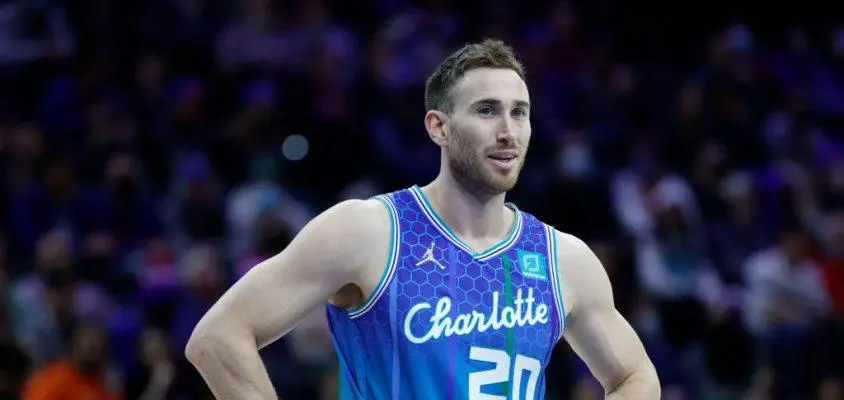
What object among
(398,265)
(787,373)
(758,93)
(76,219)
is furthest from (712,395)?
(398,265)

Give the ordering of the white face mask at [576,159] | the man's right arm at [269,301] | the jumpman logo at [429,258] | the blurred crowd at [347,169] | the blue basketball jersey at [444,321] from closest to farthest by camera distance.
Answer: the man's right arm at [269,301] → the blue basketball jersey at [444,321] → the jumpman logo at [429,258] → the blurred crowd at [347,169] → the white face mask at [576,159]

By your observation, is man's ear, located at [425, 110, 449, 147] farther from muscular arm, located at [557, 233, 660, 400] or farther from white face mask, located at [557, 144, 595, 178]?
white face mask, located at [557, 144, 595, 178]

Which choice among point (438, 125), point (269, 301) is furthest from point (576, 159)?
point (269, 301)

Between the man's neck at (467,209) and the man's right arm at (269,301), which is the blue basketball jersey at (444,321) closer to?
the man's neck at (467,209)

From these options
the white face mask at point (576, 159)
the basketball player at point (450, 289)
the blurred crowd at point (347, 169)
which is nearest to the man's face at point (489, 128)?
the basketball player at point (450, 289)

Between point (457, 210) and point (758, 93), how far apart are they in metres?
9.30

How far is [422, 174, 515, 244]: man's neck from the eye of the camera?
450cm

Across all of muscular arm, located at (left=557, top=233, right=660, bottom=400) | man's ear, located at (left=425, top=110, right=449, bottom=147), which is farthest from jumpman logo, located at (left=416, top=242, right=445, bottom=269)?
muscular arm, located at (left=557, top=233, right=660, bottom=400)

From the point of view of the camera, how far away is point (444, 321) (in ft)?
13.9

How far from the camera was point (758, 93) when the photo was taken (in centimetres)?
1307

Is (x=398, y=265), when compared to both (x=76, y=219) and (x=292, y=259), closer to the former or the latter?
(x=292, y=259)

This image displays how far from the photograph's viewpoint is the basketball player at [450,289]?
13.4 ft

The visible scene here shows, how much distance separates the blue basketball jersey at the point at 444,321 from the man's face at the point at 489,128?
231 millimetres

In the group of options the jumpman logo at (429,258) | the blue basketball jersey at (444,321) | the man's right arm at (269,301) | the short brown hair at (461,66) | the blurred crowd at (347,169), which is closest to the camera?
the man's right arm at (269,301)
